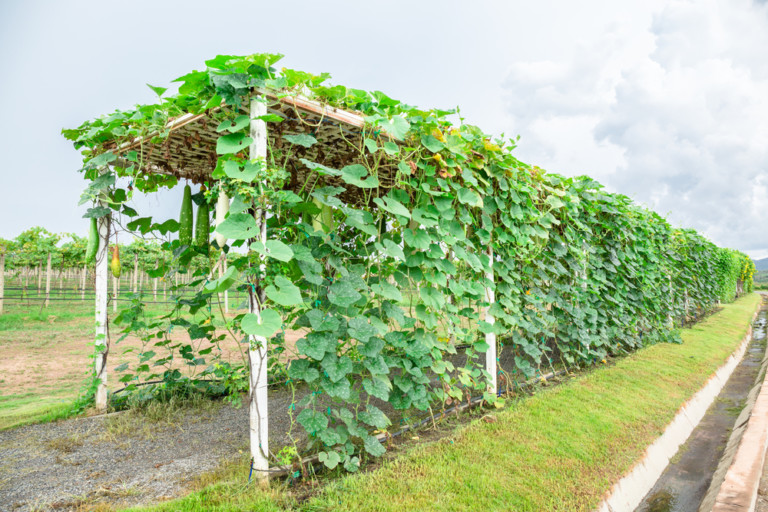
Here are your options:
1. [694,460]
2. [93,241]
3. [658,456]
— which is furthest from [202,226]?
[694,460]

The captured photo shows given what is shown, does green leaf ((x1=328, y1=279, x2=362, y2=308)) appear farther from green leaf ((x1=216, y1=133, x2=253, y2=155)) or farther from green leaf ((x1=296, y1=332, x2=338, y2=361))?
green leaf ((x1=216, y1=133, x2=253, y2=155))

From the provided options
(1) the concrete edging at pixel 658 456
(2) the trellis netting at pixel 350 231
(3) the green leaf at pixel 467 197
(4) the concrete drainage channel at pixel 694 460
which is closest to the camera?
(2) the trellis netting at pixel 350 231

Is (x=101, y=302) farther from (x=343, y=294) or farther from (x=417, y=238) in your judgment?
(x=417, y=238)

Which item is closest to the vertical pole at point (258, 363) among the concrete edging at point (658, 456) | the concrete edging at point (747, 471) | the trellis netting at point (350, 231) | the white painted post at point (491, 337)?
the trellis netting at point (350, 231)

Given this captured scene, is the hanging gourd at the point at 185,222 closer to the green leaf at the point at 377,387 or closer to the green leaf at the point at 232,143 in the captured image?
the green leaf at the point at 232,143

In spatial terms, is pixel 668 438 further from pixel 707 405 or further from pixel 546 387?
pixel 707 405

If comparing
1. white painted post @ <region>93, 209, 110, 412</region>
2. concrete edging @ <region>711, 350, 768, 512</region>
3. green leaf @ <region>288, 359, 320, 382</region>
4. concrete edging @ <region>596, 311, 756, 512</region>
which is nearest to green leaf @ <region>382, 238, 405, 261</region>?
green leaf @ <region>288, 359, 320, 382</region>

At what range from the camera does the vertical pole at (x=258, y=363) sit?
6.55ft

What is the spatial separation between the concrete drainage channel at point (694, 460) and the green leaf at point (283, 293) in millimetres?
2033

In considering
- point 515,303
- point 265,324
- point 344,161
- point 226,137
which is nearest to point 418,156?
point 344,161

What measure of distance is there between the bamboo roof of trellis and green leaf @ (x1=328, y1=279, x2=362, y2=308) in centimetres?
60

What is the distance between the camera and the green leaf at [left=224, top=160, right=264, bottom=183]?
182 cm

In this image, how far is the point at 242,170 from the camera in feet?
6.31

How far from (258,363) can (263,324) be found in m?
0.35
